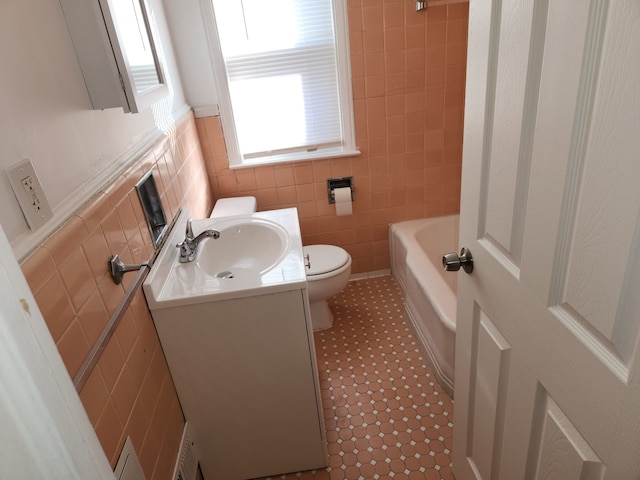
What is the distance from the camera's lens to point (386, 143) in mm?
2504

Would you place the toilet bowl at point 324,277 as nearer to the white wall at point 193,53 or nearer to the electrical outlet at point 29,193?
the white wall at point 193,53

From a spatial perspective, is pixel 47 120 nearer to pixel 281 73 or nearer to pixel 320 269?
pixel 320 269

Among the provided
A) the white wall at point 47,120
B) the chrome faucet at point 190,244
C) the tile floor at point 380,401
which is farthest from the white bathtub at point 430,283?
the white wall at point 47,120

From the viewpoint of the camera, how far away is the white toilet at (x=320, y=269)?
87.5 inches

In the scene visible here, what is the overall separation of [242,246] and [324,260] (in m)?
0.61

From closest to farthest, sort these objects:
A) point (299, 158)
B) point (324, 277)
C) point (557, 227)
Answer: point (557, 227)
point (324, 277)
point (299, 158)

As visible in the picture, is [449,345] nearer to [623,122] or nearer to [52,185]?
[623,122]

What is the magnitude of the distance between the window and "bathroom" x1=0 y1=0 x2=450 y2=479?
0.29 feet

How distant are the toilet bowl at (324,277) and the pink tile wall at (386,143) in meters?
0.37

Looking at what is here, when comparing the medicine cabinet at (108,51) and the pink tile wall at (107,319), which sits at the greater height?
the medicine cabinet at (108,51)

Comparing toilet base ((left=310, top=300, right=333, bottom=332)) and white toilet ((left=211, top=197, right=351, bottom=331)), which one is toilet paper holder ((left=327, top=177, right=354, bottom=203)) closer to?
white toilet ((left=211, top=197, right=351, bottom=331))

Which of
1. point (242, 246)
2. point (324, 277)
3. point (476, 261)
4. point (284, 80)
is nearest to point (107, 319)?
point (242, 246)

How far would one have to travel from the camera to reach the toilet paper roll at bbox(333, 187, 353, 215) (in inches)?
101

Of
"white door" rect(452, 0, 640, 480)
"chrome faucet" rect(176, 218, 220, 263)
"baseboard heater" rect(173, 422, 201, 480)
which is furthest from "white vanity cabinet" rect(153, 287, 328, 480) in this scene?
"white door" rect(452, 0, 640, 480)
